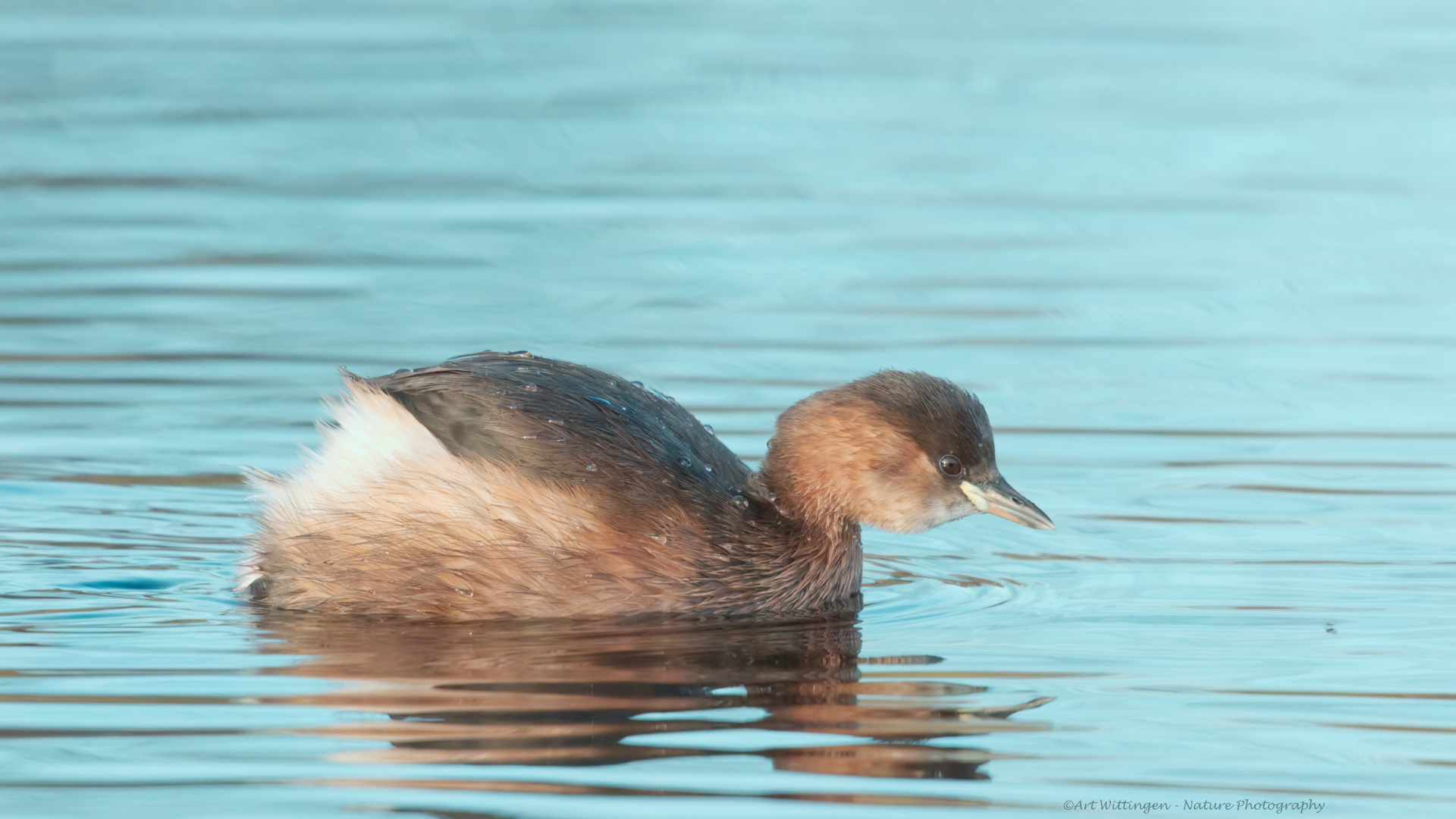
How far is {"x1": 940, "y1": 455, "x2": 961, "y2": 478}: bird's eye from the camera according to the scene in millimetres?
7785

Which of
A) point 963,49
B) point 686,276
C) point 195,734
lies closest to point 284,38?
point 963,49

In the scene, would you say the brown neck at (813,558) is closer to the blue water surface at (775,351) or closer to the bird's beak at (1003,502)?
the blue water surface at (775,351)

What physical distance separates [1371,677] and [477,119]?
34.2ft

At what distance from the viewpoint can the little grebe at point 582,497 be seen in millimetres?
7422

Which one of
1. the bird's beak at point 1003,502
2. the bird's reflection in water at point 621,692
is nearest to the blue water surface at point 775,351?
the bird's reflection in water at point 621,692

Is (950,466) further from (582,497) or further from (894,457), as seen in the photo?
(582,497)

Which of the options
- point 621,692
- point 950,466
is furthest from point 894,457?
point 621,692

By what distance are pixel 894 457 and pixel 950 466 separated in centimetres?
19

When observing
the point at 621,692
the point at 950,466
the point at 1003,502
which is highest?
the point at 950,466

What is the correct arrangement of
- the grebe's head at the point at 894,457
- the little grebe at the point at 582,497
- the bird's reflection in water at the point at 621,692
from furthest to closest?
the grebe's head at the point at 894,457, the little grebe at the point at 582,497, the bird's reflection in water at the point at 621,692

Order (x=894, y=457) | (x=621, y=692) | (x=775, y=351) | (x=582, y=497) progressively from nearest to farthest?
(x=621, y=692), (x=582, y=497), (x=894, y=457), (x=775, y=351)

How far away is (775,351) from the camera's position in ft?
36.0

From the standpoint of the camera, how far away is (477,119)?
16.3 meters

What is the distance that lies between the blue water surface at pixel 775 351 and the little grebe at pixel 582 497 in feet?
0.50
